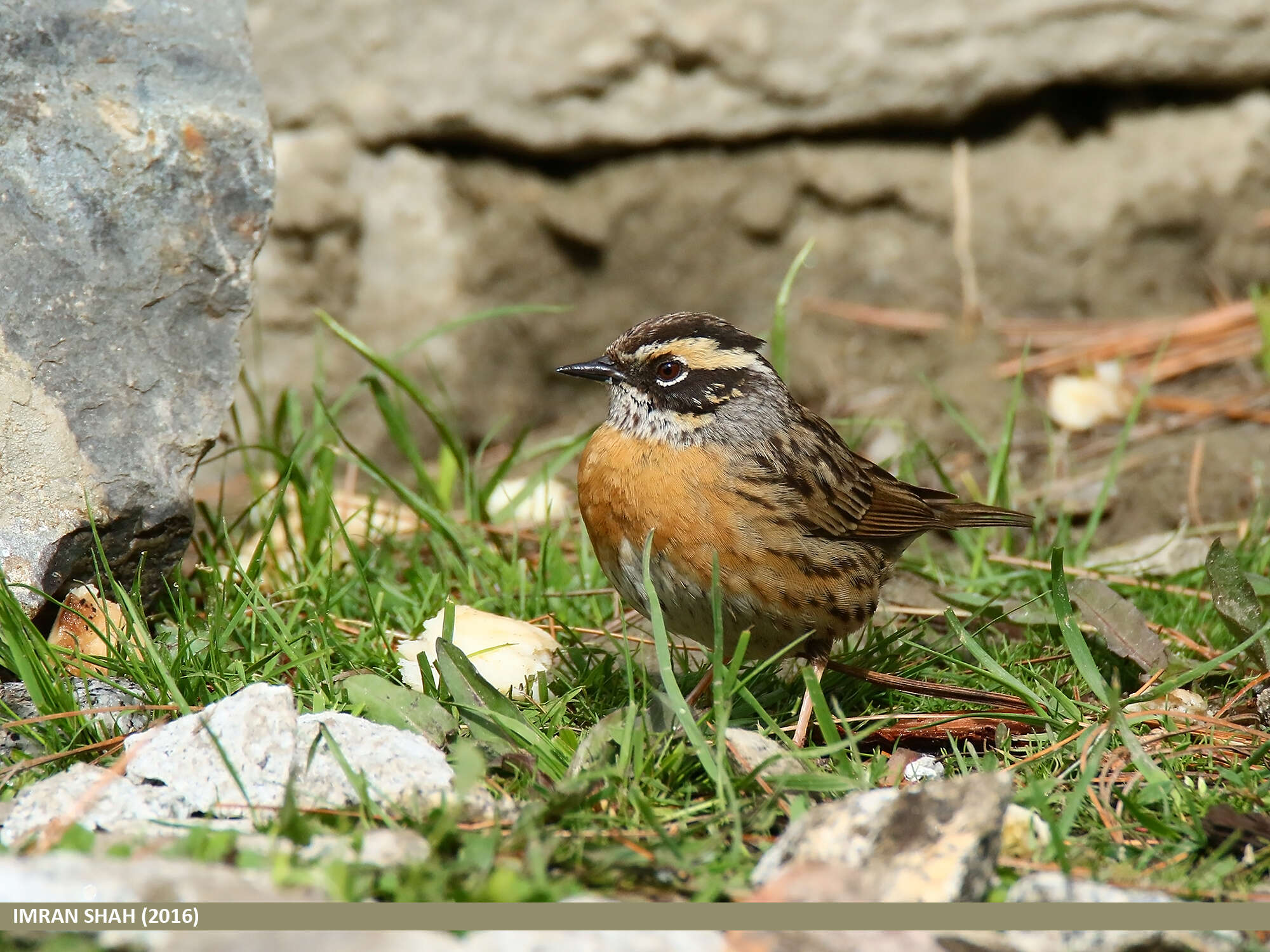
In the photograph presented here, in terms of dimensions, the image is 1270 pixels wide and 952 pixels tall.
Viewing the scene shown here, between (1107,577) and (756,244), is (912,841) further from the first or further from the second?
(756,244)

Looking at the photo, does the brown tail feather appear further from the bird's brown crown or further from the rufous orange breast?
the bird's brown crown

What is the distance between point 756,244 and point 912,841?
5.51 meters

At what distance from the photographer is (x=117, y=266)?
15.2ft

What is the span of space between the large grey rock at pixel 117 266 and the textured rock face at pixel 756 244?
278 cm

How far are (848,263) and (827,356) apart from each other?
0.69 meters

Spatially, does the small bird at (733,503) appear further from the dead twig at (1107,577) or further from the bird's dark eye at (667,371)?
the dead twig at (1107,577)

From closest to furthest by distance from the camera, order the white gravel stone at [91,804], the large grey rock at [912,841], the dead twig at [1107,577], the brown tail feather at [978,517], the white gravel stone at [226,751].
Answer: the large grey rock at [912,841] < the white gravel stone at [91,804] < the white gravel stone at [226,751] < the brown tail feather at [978,517] < the dead twig at [1107,577]

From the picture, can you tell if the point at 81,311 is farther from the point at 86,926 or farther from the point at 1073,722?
the point at 1073,722

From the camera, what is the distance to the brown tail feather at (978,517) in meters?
5.30

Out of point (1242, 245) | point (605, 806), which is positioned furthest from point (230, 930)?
Result: point (1242, 245)

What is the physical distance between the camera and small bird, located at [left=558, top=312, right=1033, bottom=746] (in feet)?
14.7

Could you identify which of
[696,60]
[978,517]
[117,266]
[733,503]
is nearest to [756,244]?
[696,60]

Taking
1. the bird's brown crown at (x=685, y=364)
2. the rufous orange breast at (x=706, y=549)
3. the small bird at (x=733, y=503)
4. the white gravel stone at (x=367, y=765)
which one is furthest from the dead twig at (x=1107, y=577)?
the white gravel stone at (x=367, y=765)

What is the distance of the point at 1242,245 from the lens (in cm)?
807
